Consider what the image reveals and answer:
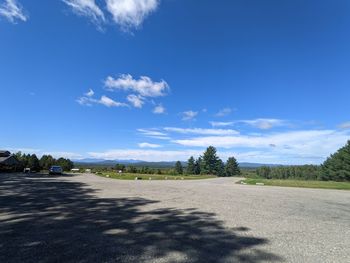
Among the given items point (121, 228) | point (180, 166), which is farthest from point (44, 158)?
point (121, 228)

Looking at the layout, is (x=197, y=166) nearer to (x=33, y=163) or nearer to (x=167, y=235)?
(x=33, y=163)

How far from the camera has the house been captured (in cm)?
5277

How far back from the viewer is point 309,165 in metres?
142

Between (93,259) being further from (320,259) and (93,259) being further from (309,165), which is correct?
(309,165)

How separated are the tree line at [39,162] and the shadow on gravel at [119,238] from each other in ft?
188

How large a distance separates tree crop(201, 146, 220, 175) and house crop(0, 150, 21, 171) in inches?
2061

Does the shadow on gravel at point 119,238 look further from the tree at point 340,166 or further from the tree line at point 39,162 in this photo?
the tree at point 340,166

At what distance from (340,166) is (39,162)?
70421 mm

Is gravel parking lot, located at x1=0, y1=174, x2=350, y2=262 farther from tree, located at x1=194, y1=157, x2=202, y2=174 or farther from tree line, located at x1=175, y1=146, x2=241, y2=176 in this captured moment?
tree, located at x1=194, y1=157, x2=202, y2=174

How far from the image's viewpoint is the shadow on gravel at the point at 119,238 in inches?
219

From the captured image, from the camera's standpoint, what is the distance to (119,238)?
6844 mm

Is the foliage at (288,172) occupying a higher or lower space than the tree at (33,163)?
higher

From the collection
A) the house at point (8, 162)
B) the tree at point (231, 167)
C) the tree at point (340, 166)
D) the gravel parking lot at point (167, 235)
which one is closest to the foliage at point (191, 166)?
the tree at point (231, 167)

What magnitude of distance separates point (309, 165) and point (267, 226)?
14764 centimetres
